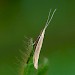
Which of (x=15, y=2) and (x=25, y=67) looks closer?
(x=25, y=67)

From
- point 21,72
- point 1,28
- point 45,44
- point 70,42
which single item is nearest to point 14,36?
point 1,28

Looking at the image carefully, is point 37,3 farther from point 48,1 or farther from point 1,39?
point 1,39

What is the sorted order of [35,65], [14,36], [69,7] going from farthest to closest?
[69,7], [14,36], [35,65]

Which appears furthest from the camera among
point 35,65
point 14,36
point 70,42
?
point 14,36

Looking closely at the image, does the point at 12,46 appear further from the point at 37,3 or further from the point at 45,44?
the point at 37,3

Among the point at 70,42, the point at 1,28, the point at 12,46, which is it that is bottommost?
the point at 70,42

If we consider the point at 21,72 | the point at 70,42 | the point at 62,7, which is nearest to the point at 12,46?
the point at 70,42

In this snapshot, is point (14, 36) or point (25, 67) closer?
point (25, 67)

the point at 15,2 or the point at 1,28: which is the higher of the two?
the point at 15,2

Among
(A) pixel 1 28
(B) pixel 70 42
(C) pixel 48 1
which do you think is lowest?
(B) pixel 70 42
